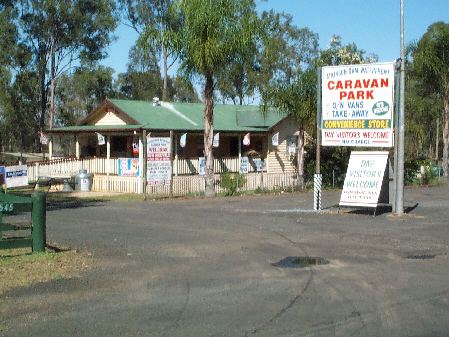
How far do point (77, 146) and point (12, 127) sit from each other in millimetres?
26863

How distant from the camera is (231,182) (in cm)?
2861

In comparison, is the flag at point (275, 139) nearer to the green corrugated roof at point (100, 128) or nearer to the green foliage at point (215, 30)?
the green corrugated roof at point (100, 128)

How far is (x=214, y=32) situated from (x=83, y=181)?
402 inches

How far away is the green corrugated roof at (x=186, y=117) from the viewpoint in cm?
3091

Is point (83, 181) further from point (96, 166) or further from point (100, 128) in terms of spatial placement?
point (100, 128)

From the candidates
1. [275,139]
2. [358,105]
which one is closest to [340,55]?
[275,139]

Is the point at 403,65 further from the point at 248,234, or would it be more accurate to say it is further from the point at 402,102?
the point at 248,234

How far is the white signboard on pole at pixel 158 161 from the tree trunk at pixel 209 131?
177 cm

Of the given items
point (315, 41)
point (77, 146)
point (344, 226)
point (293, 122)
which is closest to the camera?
point (344, 226)

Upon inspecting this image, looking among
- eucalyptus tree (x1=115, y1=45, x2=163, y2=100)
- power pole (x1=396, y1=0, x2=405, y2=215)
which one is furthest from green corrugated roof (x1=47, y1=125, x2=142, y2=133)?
eucalyptus tree (x1=115, y1=45, x2=163, y2=100)

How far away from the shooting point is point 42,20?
48344mm

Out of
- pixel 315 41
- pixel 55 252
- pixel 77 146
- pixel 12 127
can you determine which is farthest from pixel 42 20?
pixel 55 252

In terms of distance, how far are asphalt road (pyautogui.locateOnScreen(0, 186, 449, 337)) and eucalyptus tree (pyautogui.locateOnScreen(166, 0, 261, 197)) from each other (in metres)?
9.75

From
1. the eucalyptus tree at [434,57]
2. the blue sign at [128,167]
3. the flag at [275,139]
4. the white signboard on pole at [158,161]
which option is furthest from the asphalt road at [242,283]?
the eucalyptus tree at [434,57]
